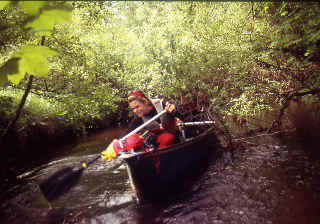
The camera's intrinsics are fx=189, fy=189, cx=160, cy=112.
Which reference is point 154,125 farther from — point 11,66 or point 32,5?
point 32,5

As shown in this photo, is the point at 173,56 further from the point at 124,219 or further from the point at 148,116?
the point at 124,219

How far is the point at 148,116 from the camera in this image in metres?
5.45

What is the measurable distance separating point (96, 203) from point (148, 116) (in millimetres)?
2776

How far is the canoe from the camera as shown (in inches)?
176

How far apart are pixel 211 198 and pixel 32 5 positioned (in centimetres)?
486

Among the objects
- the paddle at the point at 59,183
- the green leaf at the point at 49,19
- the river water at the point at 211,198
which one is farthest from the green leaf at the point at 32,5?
the river water at the point at 211,198

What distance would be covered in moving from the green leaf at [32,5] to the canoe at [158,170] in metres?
3.90

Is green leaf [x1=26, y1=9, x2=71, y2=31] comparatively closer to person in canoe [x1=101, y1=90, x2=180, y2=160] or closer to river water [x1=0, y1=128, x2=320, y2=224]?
river water [x1=0, y1=128, x2=320, y2=224]

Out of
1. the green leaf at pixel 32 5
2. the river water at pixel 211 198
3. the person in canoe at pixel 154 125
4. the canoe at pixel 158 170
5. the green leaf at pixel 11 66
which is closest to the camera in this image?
the green leaf at pixel 32 5

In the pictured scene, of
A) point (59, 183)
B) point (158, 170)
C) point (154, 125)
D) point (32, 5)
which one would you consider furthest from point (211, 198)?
point (32, 5)

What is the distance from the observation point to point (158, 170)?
4.64 metres

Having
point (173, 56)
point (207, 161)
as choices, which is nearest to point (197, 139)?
point (207, 161)

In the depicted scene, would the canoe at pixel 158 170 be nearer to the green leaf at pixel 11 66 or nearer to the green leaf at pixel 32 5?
the green leaf at pixel 11 66

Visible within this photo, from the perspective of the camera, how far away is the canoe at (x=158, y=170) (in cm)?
448
